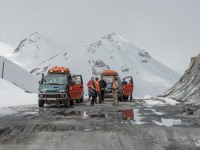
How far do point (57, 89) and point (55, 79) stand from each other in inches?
56.0

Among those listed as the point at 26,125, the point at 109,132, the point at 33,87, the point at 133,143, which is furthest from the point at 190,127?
the point at 33,87

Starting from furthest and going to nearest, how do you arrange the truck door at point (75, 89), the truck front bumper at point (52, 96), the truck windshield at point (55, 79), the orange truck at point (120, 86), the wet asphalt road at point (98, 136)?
1. the orange truck at point (120, 86)
2. the truck door at point (75, 89)
3. the truck windshield at point (55, 79)
4. the truck front bumper at point (52, 96)
5. the wet asphalt road at point (98, 136)

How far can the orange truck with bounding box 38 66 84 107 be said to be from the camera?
844 inches

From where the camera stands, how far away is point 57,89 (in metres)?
21.6

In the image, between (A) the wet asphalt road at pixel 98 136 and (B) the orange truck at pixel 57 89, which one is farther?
(B) the orange truck at pixel 57 89

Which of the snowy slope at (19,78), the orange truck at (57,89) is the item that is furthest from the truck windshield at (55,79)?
the snowy slope at (19,78)

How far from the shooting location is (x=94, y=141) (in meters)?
8.36

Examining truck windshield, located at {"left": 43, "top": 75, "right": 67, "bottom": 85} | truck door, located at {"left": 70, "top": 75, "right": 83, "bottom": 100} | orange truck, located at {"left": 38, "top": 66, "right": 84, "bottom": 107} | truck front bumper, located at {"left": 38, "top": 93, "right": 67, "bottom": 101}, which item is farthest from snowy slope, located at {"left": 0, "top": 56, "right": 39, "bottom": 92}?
truck front bumper, located at {"left": 38, "top": 93, "right": 67, "bottom": 101}

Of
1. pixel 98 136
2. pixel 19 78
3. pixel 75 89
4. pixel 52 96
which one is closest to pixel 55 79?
pixel 52 96

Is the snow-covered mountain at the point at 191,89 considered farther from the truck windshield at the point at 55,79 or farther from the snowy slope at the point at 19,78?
the snowy slope at the point at 19,78

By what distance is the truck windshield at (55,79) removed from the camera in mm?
22547

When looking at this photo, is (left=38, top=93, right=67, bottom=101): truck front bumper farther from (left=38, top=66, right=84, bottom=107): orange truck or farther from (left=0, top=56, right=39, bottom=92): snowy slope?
(left=0, top=56, right=39, bottom=92): snowy slope

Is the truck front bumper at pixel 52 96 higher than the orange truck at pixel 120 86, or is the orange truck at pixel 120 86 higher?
the orange truck at pixel 120 86

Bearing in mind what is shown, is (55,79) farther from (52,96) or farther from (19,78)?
(19,78)
